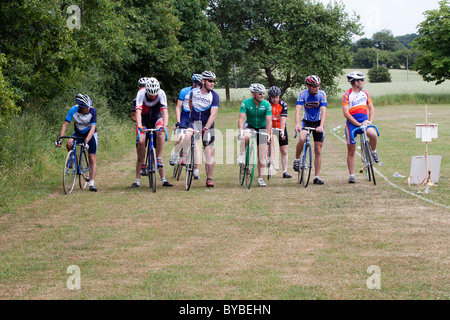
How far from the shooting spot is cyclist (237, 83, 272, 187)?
523 inches

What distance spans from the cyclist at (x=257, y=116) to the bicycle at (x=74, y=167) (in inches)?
125

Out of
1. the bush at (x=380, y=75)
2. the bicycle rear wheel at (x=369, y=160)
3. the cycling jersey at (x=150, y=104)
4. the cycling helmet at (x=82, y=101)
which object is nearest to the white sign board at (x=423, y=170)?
the bicycle rear wheel at (x=369, y=160)

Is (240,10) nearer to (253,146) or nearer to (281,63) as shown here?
(281,63)

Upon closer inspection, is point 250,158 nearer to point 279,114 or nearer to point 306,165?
point 306,165

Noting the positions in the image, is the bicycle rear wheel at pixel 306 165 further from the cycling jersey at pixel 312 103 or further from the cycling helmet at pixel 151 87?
the cycling helmet at pixel 151 87

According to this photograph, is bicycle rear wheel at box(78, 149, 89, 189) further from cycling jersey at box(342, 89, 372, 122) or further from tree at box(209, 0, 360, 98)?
tree at box(209, 0, 360, 98)

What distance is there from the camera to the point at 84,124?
44.1 feet

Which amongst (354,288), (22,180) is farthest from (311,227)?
(22,180)

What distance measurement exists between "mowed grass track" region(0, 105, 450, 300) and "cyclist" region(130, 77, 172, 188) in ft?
2.99

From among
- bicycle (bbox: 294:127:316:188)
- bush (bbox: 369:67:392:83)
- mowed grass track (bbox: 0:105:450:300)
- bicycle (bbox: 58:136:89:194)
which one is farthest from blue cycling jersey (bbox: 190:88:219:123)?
bush (bbox: 369:67:392:83)

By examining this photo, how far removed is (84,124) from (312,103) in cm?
461

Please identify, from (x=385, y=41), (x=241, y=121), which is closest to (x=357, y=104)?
(x=241, y=121)

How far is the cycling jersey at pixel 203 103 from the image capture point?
13.4 m
